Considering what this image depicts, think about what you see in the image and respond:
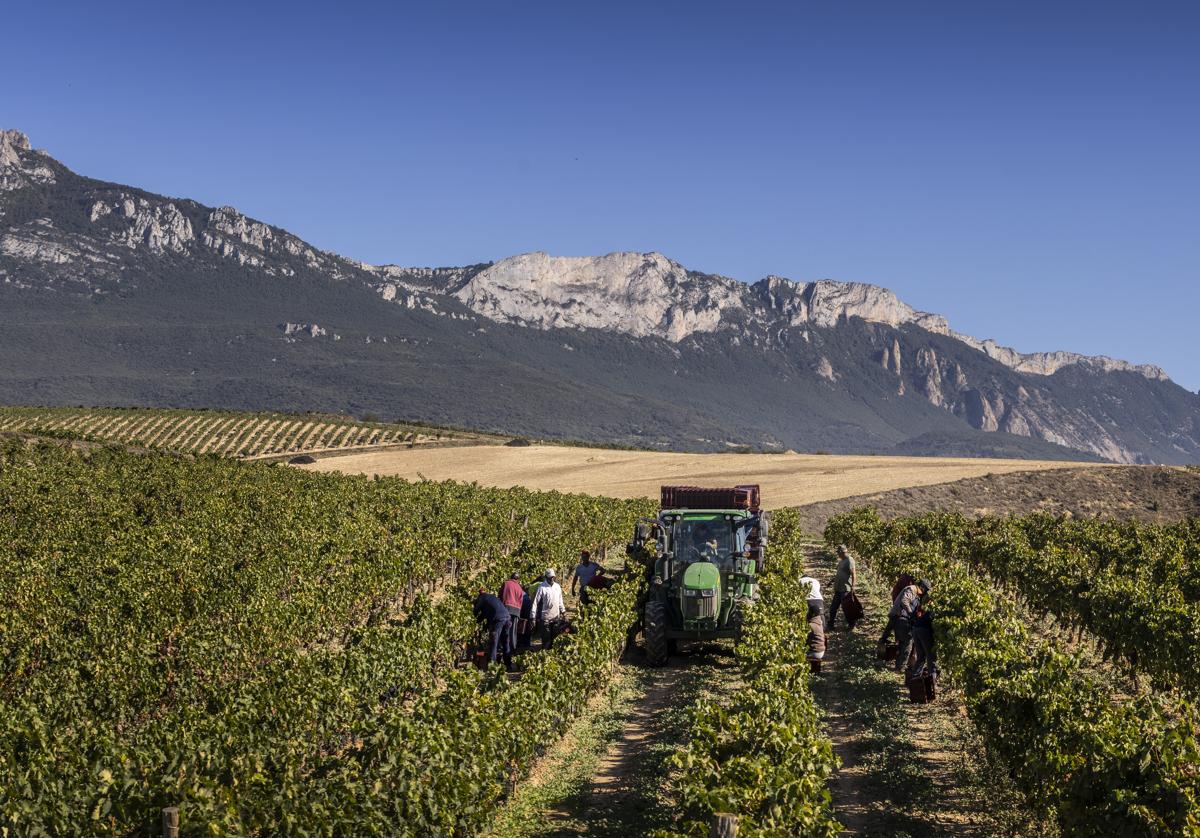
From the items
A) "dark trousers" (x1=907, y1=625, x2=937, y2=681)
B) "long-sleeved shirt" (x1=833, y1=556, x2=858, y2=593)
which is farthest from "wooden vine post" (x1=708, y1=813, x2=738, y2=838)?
"long-sleeved shirt" (x1=833, y1=556, x2=858, y2=593)

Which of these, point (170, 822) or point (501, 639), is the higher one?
point (170, 822)

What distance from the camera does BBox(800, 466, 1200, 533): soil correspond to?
161 feet

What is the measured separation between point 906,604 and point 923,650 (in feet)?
2.54

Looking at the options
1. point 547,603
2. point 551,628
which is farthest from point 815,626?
point 547,603

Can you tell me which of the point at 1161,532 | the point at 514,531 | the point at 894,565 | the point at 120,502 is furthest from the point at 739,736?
the point at 1161,532

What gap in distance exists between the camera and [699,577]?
1641 centimetres

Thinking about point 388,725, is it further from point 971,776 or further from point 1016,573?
point 1016,573

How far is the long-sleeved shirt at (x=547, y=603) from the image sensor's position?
17.4 metres

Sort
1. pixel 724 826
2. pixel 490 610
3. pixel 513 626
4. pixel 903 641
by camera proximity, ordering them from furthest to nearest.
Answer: pixel 513 626 < pixel 490 610 < pixel 903 641 < pixel 724 826

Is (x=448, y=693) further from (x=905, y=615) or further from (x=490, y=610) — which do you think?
(x=905, y=615)

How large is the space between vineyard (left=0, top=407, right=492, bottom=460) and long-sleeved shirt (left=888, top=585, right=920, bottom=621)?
6283 centimetres

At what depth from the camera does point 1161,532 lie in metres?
36.1

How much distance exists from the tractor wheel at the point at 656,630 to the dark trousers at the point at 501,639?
2195 mm

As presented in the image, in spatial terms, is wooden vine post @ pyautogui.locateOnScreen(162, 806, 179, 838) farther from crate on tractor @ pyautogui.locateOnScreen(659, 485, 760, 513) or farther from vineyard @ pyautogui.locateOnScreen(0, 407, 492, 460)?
vineyard @ pyautogui.locateOnScreen(0, 407, 492, 460)
